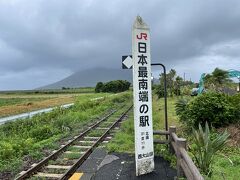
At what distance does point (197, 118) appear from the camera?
11.5 m

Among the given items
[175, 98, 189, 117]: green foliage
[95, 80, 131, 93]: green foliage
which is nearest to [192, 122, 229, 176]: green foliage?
[175, 98, 189, 117]: green foliage

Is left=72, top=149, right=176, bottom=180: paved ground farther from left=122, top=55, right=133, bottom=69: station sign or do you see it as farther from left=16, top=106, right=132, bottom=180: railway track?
left=122, top=55, right=133, bottom=69: station sign

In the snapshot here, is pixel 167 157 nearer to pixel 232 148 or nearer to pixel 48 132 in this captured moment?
pixel 232 148

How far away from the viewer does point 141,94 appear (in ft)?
22.2

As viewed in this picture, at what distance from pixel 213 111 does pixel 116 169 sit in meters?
5.29

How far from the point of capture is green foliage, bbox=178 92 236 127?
11.3 meters

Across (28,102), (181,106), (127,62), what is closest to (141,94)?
(127,62)

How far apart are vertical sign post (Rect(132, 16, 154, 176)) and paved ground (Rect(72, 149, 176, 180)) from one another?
1.00 ft

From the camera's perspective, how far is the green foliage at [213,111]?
37.0 ft

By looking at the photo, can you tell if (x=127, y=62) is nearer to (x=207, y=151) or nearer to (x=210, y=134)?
(x=207, y=151)

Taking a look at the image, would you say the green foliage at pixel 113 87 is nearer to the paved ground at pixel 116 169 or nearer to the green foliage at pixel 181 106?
the green foliage at pixel 181 106

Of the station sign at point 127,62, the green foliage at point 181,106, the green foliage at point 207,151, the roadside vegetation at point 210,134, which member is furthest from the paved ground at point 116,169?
the green foliage at point 181,106

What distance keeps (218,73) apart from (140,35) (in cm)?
3407

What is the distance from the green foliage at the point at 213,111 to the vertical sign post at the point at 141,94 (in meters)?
5.06
